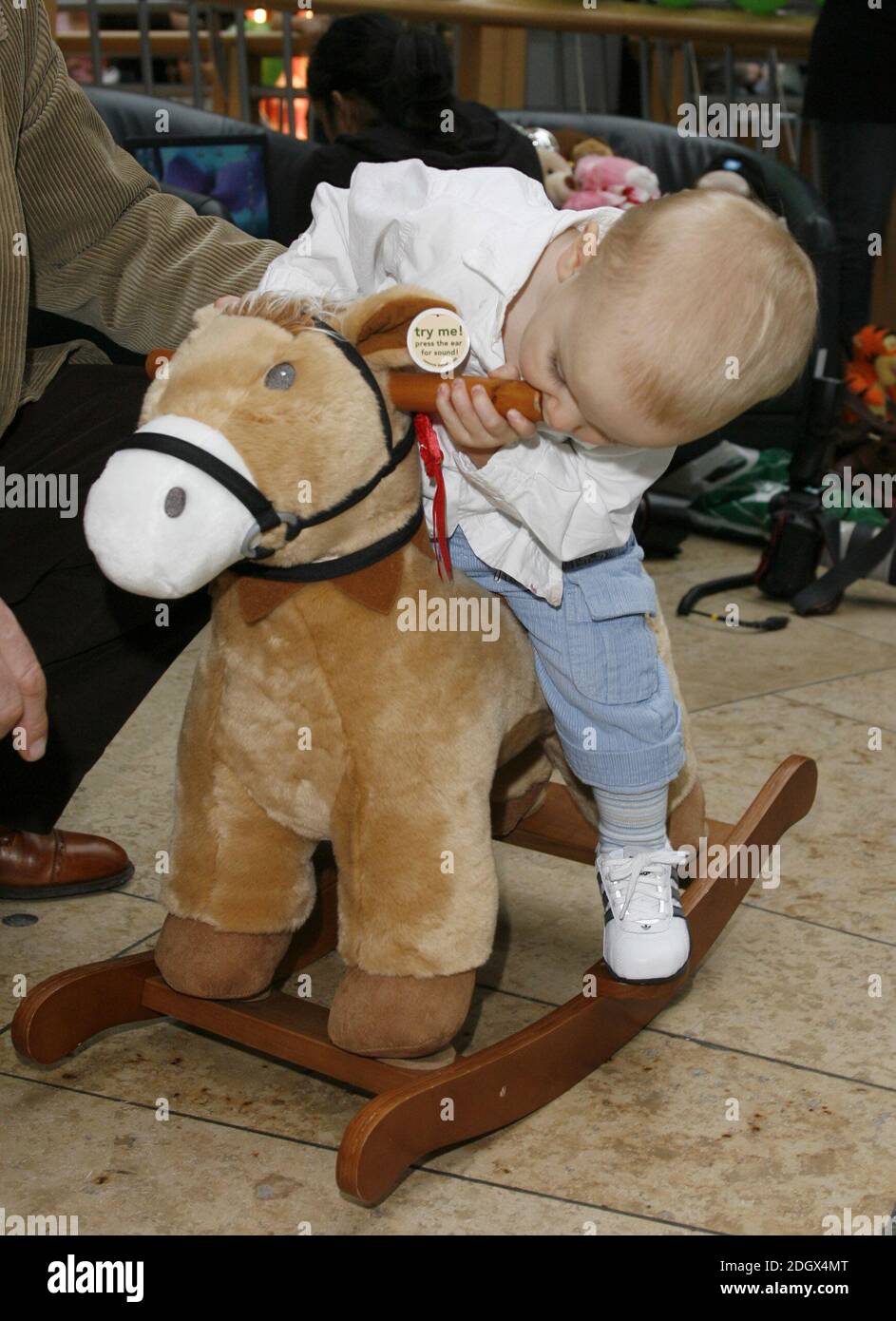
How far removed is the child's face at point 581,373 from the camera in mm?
1062

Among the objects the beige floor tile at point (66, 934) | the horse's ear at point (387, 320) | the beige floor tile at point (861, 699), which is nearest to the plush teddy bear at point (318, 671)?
the horse's ear at point (387, 320)

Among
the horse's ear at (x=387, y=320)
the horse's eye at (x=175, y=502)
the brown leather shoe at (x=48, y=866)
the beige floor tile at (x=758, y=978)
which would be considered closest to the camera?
the horse's eye at (x=175, y=502)

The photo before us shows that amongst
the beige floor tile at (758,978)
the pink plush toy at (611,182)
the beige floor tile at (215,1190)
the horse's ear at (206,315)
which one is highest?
the horse's ear at (206,315)

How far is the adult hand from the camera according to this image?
122cm

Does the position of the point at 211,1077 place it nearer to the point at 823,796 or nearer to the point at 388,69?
the point at 823,796

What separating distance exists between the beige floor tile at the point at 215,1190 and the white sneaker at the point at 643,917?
0.78 feet

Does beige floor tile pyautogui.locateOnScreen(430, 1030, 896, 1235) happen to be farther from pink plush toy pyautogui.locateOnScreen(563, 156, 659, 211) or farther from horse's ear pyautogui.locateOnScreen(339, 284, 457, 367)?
pink plush toy pyautogui.locateOnScreen(563, 156, 659, 211)

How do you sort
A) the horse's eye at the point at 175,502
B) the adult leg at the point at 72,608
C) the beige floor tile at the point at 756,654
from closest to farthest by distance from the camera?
the horse's eye at the point at 175,502 < the adult leg at the point at 72,608 < the beige floor tile at the point at 756,654

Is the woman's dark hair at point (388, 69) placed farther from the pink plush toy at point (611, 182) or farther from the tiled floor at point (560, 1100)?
the tiled floor at point (560, 1100)

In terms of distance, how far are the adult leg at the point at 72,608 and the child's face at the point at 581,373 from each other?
0.61 meters

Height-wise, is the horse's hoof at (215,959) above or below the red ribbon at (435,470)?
below

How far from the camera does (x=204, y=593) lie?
1619 millimetres

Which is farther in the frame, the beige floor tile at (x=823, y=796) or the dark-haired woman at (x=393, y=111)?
the dark-haired woman at (x=393, y=111)

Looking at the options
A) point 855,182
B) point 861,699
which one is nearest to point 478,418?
point 861,699
